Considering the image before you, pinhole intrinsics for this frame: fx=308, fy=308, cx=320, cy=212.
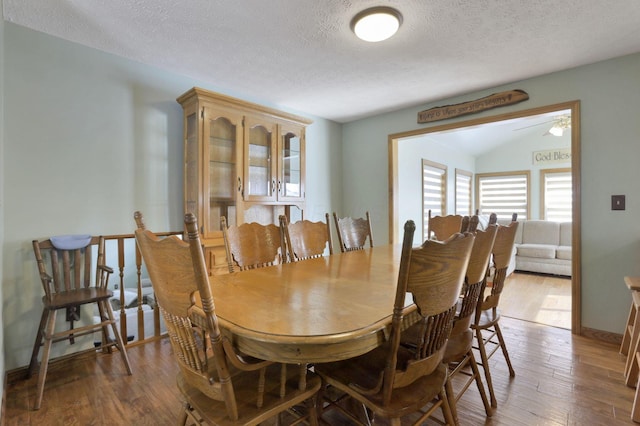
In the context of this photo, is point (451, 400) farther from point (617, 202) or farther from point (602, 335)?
point (617, 202)

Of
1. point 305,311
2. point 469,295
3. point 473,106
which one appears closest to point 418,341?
point 305,311

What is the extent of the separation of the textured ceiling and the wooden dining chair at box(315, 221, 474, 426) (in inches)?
61.0

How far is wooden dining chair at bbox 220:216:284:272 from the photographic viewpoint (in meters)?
1.76

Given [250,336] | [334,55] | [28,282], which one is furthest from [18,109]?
[250,336]

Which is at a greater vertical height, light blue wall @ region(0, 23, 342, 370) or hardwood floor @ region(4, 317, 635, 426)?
light blue wall @ region(0, 23, 342, 370)

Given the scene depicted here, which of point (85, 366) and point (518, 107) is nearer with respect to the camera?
point (85, 366)

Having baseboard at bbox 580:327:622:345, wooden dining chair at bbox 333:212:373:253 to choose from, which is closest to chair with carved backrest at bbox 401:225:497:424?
wooden dining chair at bbox 333:212:373:253

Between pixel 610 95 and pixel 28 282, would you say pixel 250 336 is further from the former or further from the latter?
pixel 610 95

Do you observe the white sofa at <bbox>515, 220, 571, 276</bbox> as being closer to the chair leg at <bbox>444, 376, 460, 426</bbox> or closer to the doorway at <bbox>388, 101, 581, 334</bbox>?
the doorway at <bbox>388, 101, 581, 334</bbox>

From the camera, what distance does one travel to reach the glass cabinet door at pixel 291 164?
3201 mm

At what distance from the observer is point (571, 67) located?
A: 2.65 meters

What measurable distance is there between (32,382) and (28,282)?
2.07 feet

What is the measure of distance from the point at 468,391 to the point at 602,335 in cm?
163

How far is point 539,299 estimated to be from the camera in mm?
3693
